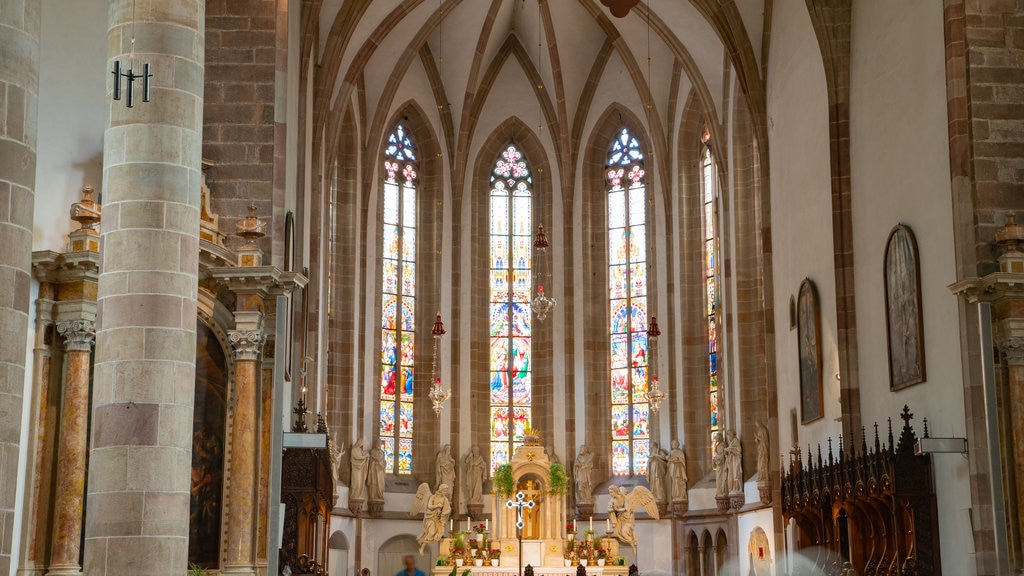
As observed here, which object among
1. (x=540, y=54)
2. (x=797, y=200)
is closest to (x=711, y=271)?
(x=797, y=200)

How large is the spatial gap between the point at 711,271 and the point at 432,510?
7995 mm

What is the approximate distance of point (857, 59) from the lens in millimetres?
20891

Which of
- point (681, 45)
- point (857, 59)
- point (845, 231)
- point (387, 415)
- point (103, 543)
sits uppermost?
point (681, 45)

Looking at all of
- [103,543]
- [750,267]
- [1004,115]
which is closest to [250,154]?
[103,543]

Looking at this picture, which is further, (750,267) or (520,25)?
(520,25)

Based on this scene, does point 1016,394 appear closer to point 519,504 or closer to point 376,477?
point 519,504

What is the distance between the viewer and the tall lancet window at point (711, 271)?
93.6ft

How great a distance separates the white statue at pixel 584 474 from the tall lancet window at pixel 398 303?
3762mm

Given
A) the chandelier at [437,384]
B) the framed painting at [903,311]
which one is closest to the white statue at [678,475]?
the chandelier at [437,384]

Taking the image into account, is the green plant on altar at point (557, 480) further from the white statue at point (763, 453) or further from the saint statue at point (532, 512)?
the white statue at point (763, 453)

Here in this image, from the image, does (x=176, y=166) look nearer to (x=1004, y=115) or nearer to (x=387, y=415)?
(x=1004, y=115)

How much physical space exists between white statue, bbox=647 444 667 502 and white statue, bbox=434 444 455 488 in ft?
14.3

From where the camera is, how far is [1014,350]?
15.8 meters

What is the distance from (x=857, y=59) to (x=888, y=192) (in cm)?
269
